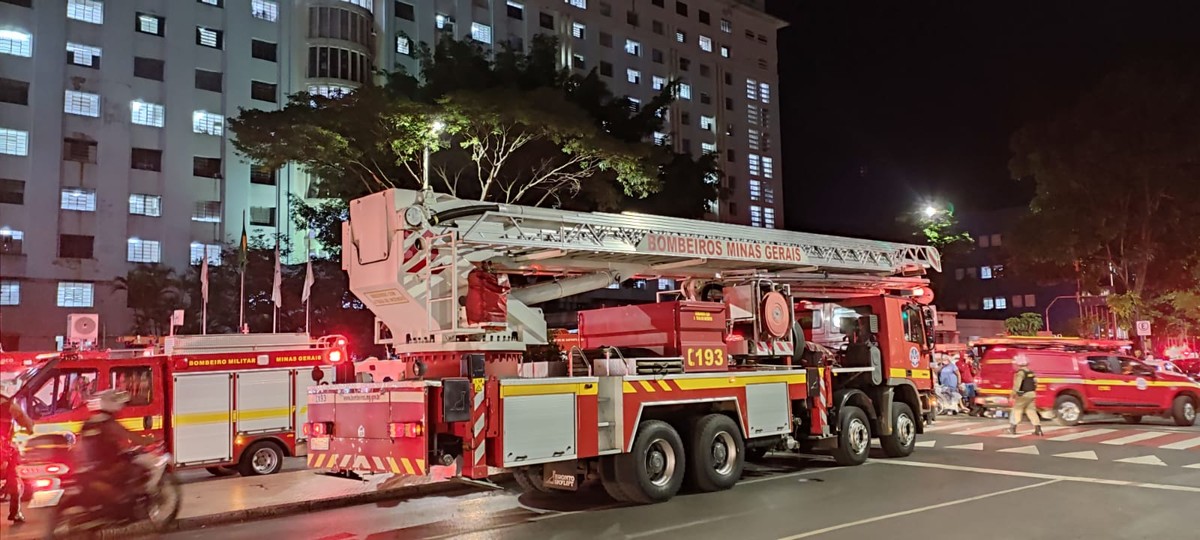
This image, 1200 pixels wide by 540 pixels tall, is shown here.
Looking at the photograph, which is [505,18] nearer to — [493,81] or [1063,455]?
[493,81]

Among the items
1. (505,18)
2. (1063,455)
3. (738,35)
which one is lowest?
(1063,455)

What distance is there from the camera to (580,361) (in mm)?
10641

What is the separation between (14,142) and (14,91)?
2.67 meters

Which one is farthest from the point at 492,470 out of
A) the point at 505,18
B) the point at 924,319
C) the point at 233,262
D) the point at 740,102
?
the point at 740,102

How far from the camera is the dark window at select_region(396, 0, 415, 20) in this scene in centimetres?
5638

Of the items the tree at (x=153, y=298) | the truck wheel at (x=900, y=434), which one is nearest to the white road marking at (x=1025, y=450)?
the truck wheel at (x=900, y=434)

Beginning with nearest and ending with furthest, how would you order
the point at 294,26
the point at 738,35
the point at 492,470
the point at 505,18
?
the point at 492,470 → the point at 294,26 → the point at 505,18 → the point at 738,35

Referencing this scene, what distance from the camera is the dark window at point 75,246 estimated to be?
43.0m

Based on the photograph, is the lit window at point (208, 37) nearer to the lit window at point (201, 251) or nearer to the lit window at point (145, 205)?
the lit window at point (145, 205)

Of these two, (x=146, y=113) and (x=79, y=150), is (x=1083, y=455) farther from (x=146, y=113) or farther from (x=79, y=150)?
(x=146, y=113)

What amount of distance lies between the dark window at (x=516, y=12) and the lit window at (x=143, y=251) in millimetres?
31244

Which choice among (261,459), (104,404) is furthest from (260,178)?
(104,404)

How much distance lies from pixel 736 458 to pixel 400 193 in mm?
5558

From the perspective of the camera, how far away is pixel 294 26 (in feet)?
169
